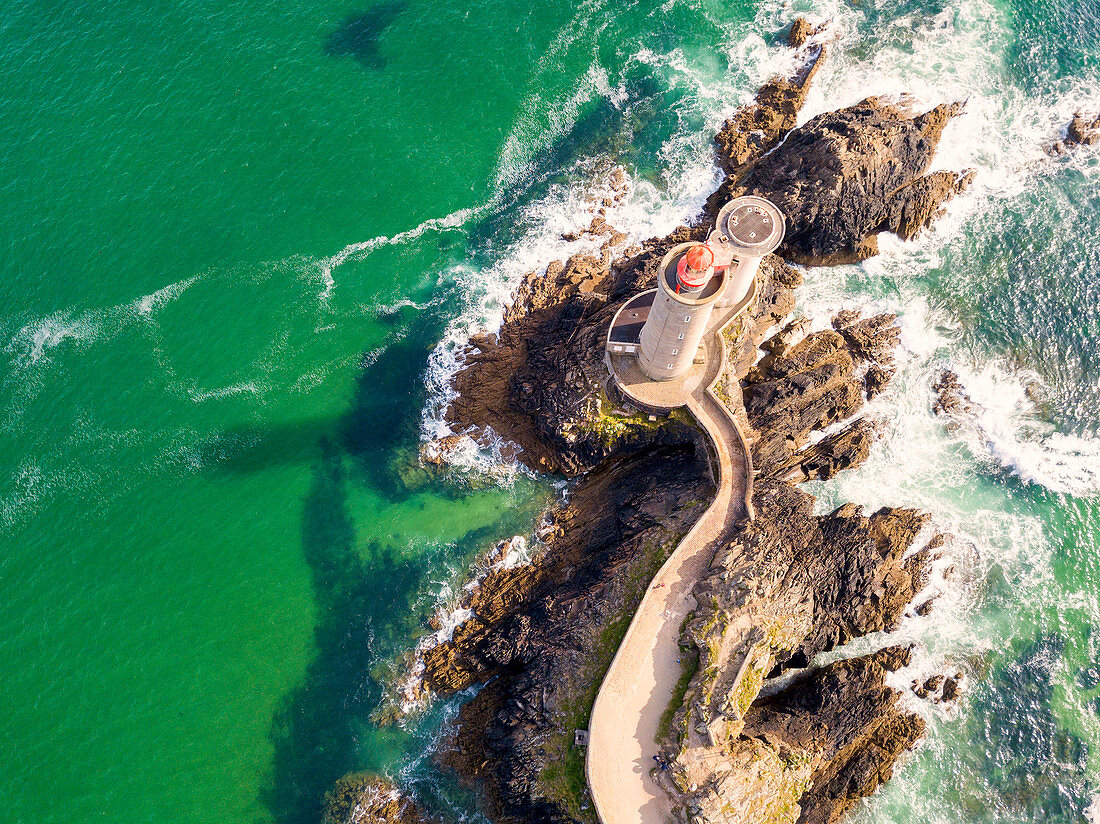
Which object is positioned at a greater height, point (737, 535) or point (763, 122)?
point (763, 122)

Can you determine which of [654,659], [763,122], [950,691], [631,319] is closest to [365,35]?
[763,122]

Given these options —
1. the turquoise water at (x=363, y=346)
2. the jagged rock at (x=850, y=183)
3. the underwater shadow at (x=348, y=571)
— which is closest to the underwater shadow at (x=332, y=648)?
the underwater shadow at (x=348, y=571)

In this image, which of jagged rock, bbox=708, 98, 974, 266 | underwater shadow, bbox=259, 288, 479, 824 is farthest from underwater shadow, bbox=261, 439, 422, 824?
jagged rock, bbox=708, 98, 974, 266

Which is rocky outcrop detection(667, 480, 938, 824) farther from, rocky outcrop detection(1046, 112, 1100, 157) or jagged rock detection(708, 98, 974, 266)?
rocky outcrop detection(1046, 112, 1100, 157)

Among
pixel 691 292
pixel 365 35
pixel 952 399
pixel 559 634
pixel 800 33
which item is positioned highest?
pixel 365 35

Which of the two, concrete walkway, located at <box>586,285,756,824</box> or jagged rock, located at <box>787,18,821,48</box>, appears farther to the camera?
jagged rock, located at <box>787,18,821,48</box>

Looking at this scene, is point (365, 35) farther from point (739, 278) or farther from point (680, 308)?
point (680, 308)
